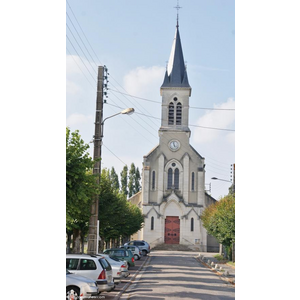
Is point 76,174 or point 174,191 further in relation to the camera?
point 174,191

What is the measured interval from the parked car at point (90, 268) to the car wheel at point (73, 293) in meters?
1.89

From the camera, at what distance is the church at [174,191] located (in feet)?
186

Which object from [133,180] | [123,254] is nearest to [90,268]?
[123,254]

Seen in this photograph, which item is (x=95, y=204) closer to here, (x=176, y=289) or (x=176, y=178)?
(x=176, y=289)

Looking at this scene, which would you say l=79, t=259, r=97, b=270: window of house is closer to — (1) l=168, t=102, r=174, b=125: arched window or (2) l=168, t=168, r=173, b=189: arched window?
(2) l=168, t=168, r=173, b=189: arched window

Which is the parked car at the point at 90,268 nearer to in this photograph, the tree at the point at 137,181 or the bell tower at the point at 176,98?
the bell tower at the point at 176,98

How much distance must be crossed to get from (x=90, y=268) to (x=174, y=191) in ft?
144

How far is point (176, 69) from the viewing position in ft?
210

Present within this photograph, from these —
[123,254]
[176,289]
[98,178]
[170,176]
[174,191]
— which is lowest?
[176,289]

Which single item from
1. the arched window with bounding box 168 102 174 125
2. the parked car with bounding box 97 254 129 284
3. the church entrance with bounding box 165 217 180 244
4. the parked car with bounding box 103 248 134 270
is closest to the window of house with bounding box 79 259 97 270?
the parked car with bounding box 97 254 129 284

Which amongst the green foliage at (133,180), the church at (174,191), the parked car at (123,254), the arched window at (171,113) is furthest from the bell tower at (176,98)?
the parked car at (123,254)

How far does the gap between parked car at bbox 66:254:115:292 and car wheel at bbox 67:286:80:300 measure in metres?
1.89

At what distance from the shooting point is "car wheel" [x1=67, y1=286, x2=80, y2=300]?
12031mm
